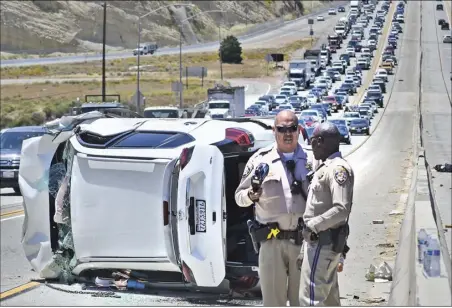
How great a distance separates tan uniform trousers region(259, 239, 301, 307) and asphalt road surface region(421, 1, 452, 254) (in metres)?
13.5

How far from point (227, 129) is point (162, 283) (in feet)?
5.55

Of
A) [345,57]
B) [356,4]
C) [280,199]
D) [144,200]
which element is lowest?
[144,200]

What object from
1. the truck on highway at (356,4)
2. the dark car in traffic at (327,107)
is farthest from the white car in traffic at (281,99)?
the truck on highway at (356,4)

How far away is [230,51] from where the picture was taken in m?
118

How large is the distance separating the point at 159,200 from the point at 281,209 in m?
2.43

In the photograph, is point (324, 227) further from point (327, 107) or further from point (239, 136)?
point (327, 107)

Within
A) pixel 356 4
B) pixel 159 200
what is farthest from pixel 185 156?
pixel 356 4

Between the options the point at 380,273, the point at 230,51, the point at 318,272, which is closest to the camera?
the point at 318,272

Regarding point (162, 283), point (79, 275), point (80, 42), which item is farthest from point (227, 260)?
point (80, 42)

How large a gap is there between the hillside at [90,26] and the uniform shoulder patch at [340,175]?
120 metres

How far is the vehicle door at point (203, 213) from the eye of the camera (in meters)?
9.85

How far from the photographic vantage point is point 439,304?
23.1 ft

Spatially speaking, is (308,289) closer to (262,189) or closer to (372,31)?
(262,189)

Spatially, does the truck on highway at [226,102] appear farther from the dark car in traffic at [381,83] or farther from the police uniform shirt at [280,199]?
the police uniform shirt at [280,199]
